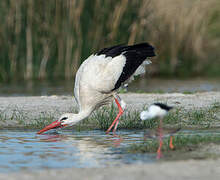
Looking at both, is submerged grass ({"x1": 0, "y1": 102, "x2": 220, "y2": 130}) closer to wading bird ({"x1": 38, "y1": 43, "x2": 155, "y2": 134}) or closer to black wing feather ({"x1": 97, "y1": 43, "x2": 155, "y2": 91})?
wading bird ({"x1": 38, "y1": 43, "x2": 155, "y2": 134})

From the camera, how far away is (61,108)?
424 inches

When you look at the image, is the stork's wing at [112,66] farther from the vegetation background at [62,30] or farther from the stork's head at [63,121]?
the vegetation background at [62,30]

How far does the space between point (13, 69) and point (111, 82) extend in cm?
852

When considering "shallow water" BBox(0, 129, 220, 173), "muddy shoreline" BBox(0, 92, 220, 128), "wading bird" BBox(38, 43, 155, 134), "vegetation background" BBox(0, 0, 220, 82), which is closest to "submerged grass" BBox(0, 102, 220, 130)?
"muddy shoreline" BBox(0, 92, 220, 128)

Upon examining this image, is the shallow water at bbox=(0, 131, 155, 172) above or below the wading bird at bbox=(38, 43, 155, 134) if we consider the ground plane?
below

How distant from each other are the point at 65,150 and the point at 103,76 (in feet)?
6.91

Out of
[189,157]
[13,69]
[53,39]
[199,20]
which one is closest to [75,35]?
[53,39]

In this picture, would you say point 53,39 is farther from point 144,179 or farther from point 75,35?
point 144,179

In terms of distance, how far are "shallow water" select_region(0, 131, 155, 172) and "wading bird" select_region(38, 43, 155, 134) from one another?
0.34 metres

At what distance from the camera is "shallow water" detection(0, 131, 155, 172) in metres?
6.06

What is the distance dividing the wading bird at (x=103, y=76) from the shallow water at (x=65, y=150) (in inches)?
13.2

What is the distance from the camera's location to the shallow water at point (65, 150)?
606 centimetres

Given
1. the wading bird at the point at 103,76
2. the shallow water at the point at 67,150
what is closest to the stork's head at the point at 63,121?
the wading bird at the point at 103,76

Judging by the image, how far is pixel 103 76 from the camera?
887cm
